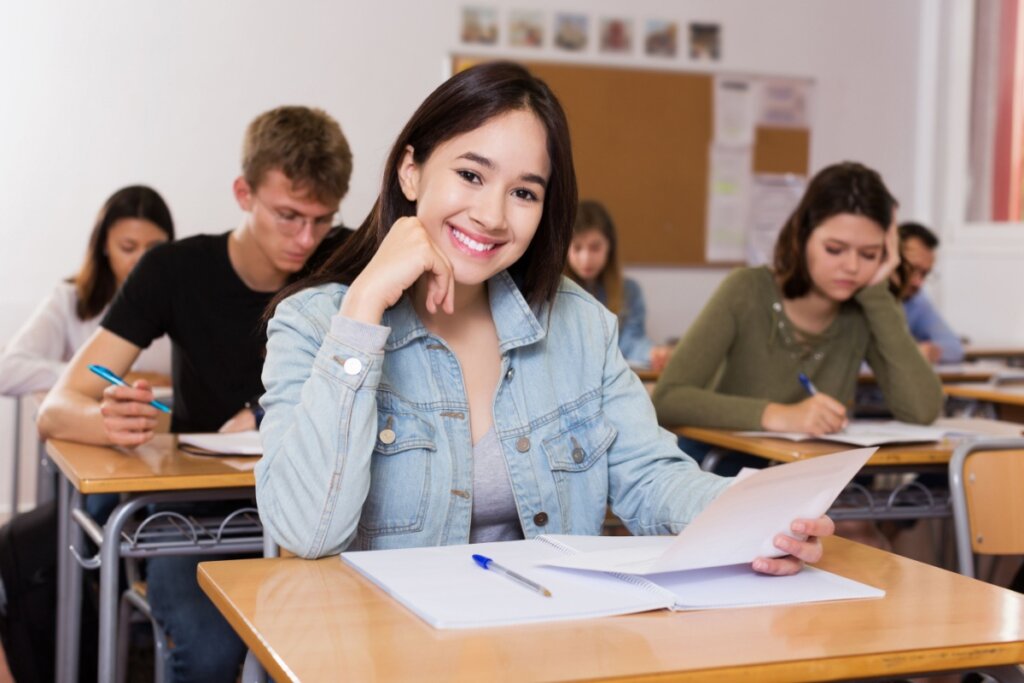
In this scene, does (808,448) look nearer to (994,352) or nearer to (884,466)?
(884,466)

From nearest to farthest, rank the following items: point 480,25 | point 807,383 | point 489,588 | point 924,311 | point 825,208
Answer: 1. point 489,588
2. point 807,383
3. point 825,208
4. point 924,311
5. point 480,25

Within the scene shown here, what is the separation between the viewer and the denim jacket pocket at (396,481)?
1480 millimetres

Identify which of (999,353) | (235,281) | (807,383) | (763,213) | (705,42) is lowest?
(999,353)

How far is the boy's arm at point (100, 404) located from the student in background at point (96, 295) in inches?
36.8

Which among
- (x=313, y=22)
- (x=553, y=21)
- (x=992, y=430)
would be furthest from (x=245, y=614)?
(x=553, y=21)

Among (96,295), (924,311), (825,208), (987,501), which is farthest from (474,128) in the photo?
(924,311)

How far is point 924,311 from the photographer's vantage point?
16.3 feet

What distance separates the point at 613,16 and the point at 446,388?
14.2 feet

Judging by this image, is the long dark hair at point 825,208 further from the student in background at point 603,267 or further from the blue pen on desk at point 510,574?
the blue pen on desk at point 510,574

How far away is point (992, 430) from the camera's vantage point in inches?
107

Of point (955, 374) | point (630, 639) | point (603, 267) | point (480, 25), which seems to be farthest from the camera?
point (480, 25)

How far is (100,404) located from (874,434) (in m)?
1.51

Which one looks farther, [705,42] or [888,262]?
[705,42]

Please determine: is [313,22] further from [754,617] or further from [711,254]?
[754,617]
